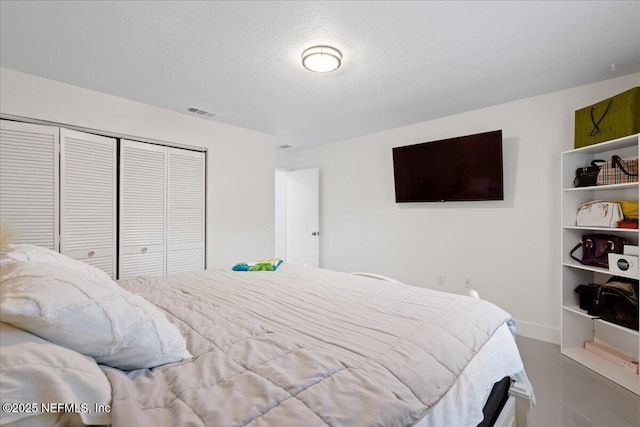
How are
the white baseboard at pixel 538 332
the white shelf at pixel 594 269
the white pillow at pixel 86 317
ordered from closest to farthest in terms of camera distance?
the white pillow at pixel 86 317 → the white shelf at pixel 594 269 → the white baseboard at pixel 538 332

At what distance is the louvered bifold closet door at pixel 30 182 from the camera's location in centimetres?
246

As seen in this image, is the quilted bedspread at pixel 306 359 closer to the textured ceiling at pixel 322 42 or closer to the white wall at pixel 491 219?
the textured ceiling at pixel 322 42

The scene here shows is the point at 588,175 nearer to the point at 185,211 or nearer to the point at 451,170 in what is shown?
the point at 451,170

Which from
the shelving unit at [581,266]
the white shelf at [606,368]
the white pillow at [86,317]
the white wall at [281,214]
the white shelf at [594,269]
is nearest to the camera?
the white pillow at [86,317]

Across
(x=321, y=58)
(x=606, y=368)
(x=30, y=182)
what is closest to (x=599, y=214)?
(x=606, y=368)

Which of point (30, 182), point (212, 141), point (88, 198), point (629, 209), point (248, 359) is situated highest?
point (212, 141)

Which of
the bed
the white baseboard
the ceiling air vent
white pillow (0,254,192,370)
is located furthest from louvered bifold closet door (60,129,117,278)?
the white baseboard

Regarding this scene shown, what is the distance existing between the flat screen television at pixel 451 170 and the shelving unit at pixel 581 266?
580 millimetres

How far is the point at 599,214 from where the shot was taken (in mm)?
2469

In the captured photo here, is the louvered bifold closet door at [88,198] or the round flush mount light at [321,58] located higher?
the round flush mount light at [321,58]

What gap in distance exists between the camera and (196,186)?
145 inches

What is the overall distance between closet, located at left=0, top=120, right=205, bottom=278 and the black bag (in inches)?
156

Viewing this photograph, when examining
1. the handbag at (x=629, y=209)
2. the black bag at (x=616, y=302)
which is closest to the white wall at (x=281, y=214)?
the black bag at (x=616, y=302)

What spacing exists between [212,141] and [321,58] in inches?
85.2
